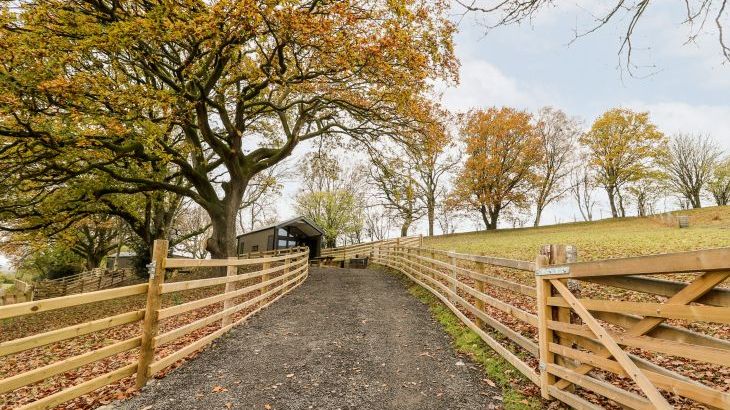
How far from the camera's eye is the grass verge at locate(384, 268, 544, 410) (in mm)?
4082

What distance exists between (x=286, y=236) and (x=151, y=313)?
25483mm

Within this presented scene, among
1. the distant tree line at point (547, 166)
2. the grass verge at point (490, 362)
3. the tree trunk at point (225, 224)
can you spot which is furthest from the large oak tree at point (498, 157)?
the grass verge at point (490, 362)

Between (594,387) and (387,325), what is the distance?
449cm

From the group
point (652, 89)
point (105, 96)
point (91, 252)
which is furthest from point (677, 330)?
point (91, 252)

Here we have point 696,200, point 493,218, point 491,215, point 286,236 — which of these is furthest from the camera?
point 696,200

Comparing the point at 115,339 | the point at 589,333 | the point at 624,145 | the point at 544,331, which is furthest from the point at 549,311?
the point at 624,145

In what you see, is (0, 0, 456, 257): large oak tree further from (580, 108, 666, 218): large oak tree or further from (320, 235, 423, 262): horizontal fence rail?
(580, 108, 666, 218): large oak tree

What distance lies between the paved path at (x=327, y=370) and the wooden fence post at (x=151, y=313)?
0.25m

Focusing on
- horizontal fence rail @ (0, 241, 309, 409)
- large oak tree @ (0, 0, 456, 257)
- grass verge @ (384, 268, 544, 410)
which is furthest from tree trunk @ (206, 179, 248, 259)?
grass verge @ (384, 268, 544, 410)

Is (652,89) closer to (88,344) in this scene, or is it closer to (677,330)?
(677,330)

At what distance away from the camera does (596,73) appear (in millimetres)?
4242

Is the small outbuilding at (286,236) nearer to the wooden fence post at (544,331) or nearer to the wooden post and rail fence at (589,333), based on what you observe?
the wooden post and rail fence at (589,333)

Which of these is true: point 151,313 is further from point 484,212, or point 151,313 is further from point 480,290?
point 484,212

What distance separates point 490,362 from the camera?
17.1 ft
